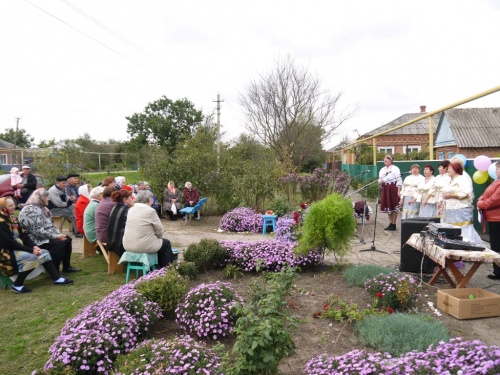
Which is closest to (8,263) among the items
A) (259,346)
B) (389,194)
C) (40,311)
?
(40,311)

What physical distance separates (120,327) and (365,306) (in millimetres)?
2699

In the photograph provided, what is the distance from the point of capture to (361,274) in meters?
5.05

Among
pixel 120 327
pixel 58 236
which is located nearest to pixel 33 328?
pixel 120 327

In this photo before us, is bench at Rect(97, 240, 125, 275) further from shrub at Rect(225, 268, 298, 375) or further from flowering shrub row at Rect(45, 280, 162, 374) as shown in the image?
shrub at Rect(225, 268, 298, 375)

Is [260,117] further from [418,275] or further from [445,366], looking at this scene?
[445,366]

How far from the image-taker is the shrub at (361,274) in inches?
195

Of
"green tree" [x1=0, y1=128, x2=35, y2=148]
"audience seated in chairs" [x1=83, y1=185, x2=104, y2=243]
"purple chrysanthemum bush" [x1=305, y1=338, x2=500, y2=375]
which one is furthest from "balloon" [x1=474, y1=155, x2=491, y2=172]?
"green tree" [x1=0, y1=128, x2=35, y2=148]

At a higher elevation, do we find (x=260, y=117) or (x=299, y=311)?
(x=260, y=117)

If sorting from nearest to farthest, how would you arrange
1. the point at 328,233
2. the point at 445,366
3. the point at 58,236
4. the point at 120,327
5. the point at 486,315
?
the point at 445,366 → the point at 120,327 → the point at 486,315 → the point at 328,233 → the point at 58,236

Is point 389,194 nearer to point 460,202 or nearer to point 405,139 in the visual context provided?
point 460,202

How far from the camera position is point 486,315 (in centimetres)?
413

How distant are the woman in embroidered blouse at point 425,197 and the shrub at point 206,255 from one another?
4338 millimetres

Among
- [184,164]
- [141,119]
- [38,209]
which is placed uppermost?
[141,119]

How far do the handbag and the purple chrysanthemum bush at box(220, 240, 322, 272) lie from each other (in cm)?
299
